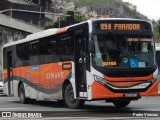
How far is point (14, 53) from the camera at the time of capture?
2383 cm

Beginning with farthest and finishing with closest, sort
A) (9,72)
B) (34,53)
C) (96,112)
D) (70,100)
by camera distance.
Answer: (9,72)
(34,53)
(70,100)
(96,112)

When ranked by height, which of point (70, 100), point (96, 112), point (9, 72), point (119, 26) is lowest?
point (96, 112)

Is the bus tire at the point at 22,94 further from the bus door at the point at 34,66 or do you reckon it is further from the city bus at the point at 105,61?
the city bus at the point at 105,61

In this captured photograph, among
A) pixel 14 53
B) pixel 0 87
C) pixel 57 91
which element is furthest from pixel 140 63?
pixel 0 87

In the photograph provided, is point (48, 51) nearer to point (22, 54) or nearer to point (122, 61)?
point (22, 54)

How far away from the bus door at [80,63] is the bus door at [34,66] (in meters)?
3.90

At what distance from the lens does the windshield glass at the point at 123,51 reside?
15859 millimetres

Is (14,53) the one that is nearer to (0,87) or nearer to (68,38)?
(68,38)

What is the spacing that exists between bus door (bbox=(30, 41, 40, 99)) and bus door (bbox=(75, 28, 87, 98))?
3.90 meters

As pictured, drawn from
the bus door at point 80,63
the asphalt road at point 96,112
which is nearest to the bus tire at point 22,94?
the asphalt road at point 96,112

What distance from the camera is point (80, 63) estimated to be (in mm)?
16891

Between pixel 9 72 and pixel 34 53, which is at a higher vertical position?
pixel 34 53

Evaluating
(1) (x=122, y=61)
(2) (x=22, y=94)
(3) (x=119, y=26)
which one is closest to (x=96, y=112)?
(1) (x=122, y=61)

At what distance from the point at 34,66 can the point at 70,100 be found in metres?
3.83
